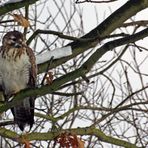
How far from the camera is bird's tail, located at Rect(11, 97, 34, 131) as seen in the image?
385cm

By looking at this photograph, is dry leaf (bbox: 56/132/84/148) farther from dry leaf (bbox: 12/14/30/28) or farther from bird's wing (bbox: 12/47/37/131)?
bird's wing (bbox: 12/47/37/131)

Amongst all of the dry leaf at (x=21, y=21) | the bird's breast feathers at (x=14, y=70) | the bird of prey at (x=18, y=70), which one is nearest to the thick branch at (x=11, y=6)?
the dry leaf at (x=21, y=21)

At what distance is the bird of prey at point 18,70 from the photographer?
3840mm

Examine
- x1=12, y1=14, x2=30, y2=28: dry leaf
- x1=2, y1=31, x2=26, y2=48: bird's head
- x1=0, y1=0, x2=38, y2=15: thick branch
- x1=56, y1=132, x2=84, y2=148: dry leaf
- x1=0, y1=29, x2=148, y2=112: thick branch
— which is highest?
x1=2, y1=31, x2=26, y2=48: bird's head

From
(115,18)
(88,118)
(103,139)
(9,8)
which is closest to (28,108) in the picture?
(103,139)

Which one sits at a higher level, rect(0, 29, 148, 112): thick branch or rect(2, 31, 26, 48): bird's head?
rect(2, 31, 26, 48): bird's head

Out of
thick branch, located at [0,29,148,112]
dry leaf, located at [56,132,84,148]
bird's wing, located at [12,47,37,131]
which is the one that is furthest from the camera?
bird's wing, located at [12,47,37,131]

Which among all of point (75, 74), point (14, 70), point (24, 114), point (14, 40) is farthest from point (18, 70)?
point (75, 74)

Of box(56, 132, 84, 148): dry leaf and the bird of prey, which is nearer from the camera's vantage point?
box(56, 132, 84, 148): dry leaf

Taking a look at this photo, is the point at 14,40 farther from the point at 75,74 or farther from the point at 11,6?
the point at 75,74

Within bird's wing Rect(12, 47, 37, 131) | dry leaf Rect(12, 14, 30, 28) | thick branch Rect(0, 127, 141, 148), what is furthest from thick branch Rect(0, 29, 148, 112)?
bird's wing Rect(12, 47, 37, 131)

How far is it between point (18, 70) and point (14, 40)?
0.84 ft

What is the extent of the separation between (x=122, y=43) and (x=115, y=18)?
0.81 meters

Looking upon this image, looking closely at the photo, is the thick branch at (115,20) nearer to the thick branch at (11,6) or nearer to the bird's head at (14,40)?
the bird's head at (14,40)
